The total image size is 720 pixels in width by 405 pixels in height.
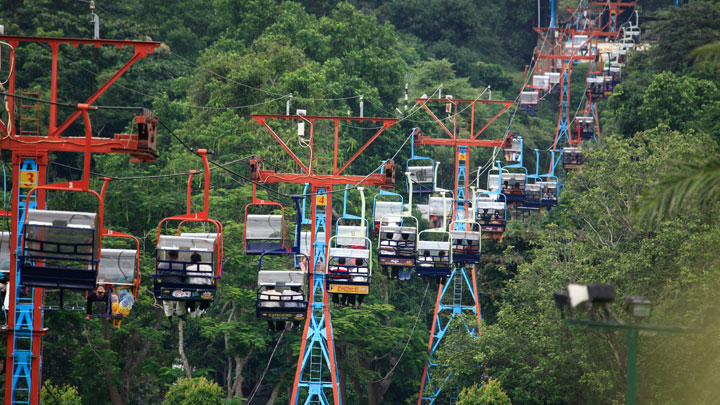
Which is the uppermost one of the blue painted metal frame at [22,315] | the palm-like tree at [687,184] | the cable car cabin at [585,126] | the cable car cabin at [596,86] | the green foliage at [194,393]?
the cable car cabin at [596,86]

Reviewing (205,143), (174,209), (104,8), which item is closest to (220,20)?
(104,8)

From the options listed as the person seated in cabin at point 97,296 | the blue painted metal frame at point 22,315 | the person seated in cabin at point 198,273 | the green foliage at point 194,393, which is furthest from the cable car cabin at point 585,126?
the blue painted metal frame at point 22,315

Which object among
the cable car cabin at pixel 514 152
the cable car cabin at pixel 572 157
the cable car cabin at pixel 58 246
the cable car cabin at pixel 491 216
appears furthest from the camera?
the cable car cabin at pixel 572 157

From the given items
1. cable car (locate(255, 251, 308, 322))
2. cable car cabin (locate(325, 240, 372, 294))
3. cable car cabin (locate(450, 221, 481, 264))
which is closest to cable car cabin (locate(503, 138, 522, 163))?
cable car cabin (locate(450, 221, 481, 264))

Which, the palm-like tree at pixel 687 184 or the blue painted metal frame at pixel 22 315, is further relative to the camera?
the blue painted metal frame at pixel 22 315

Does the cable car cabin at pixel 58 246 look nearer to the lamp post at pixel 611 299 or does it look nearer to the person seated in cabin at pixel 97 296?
the person seated in cabin at pixel 97 296

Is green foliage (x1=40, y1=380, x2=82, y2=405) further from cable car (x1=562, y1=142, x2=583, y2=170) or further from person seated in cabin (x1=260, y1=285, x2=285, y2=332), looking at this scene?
cable car (x1=562, y1=142, x2=583, y2=170)

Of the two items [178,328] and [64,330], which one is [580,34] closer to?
[178,328]
